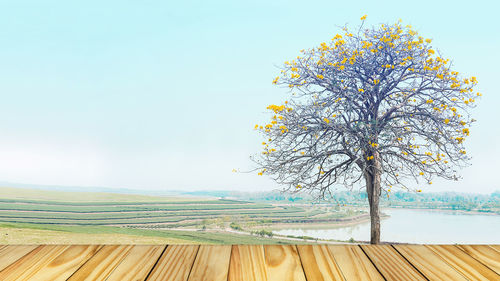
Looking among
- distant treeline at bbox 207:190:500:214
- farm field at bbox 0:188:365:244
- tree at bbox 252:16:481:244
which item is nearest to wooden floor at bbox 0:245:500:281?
tree at bbox 252:16:481:244

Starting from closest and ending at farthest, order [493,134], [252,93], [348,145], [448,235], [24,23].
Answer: [348,145]
[493,134]
[448,235]
[252,93]
[24,23]

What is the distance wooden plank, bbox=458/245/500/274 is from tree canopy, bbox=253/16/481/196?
258 centimetres

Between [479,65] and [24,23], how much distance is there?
713 centimetres

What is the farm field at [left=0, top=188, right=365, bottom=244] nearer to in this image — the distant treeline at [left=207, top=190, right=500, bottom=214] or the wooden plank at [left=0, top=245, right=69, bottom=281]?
the distant treeline at [left=207, top=190, right=500, bottom=214]

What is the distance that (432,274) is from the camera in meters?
0.91

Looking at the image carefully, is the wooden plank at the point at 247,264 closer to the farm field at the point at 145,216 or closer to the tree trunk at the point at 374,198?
the tree trunk at the point at 374,198

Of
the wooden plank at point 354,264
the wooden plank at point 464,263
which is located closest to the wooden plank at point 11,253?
the wooden plank at point 354,264

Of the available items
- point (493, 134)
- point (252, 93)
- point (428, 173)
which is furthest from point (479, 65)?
point (252, 93)

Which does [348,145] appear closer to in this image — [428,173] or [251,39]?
[428,173]

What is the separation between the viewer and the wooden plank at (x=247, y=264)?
0.87 metres

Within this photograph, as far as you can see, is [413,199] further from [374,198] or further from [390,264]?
[390,264]

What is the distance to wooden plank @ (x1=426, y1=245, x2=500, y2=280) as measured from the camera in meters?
0.92

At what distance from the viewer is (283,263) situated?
0.95 m

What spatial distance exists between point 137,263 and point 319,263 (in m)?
0.52
